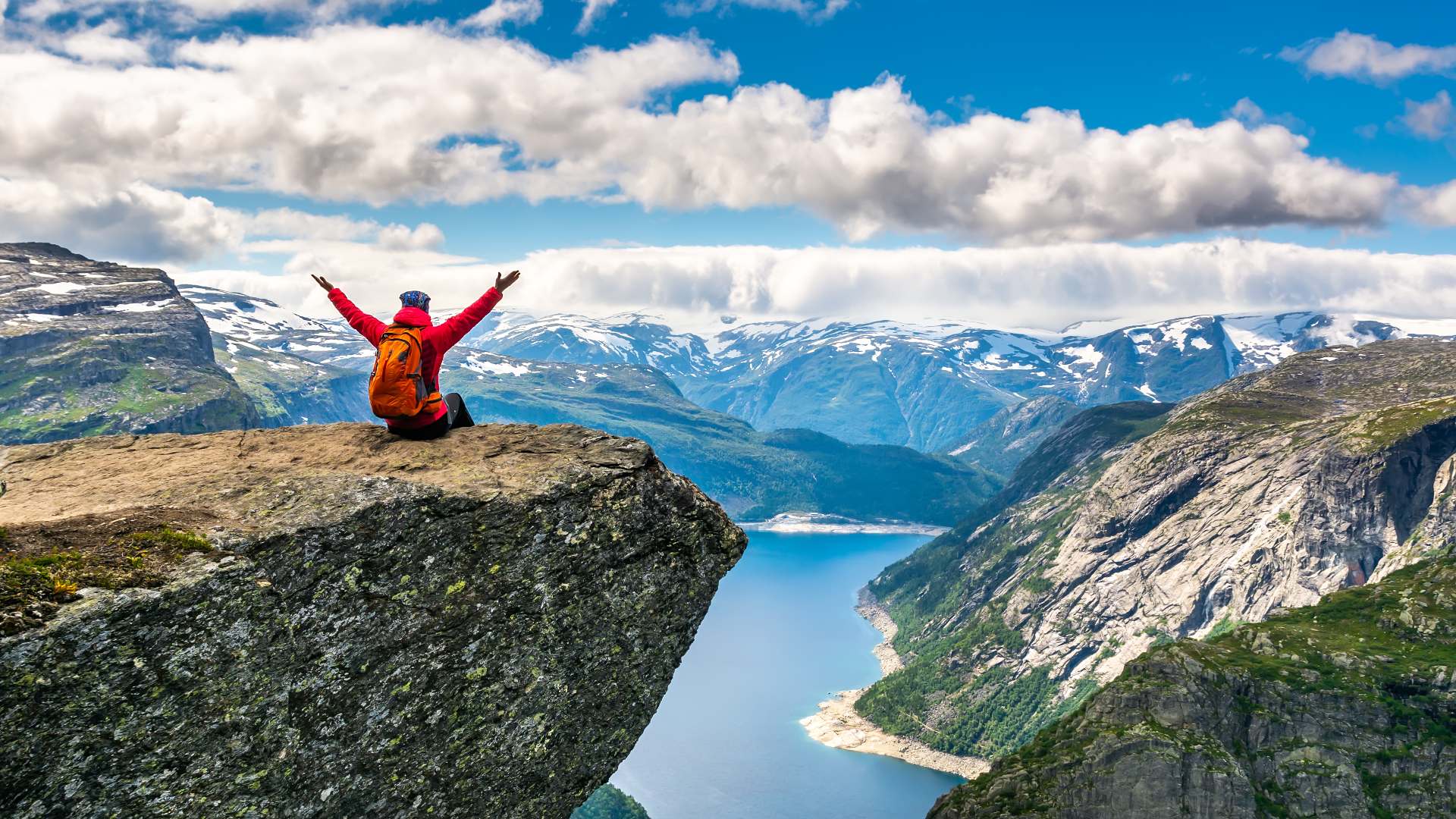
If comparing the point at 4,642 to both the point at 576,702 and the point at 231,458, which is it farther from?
the point at 576,702

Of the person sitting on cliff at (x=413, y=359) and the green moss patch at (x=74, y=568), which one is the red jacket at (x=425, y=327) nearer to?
the person sitting on cliff at (x=413, y=359)

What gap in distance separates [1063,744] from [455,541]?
5100 inches

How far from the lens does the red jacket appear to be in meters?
16.2

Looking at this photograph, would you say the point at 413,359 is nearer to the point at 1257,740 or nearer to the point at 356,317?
the point at 356,317

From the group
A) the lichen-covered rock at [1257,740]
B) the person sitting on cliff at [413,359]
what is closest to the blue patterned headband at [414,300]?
the person sitting on cliff at [413,359]

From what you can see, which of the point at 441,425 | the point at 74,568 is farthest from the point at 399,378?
the point at 74,568

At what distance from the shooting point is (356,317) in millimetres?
17078

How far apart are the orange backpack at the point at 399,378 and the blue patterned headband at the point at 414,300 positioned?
2.53ft

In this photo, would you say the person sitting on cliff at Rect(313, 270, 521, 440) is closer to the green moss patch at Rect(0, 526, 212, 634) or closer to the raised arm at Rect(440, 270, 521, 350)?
the raised arm at Rect(440, 270, 521, 350)

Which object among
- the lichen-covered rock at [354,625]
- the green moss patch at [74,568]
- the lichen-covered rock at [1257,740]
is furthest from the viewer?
the lichen-covered rock at [1257,740]

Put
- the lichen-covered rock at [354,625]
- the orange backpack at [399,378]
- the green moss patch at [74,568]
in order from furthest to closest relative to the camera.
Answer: the orange backpack at [399,378], the lichen-covered rock at [354,625], the green moss patch at [74,568]

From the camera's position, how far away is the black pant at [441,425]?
16.2 metres

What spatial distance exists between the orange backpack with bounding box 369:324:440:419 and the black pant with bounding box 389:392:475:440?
1.04 ft

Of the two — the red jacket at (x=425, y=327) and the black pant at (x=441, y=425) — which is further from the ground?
the red jacket at (x=425, y=327)
